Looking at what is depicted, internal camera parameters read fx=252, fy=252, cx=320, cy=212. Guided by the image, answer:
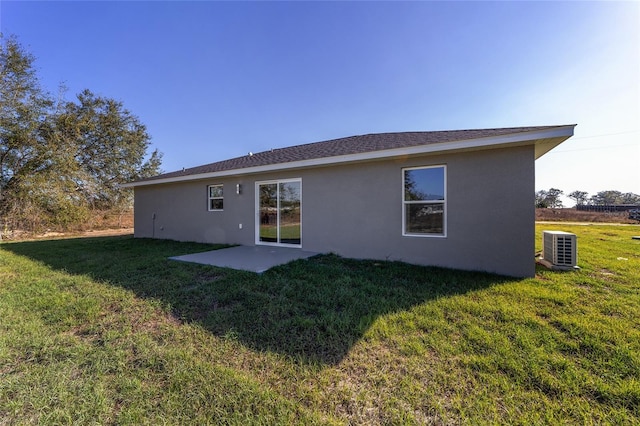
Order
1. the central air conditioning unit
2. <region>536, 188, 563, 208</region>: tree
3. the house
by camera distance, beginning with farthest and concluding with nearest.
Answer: <region>536, 188, 563, 208</region>: tree, the central air conditioning unit, the house

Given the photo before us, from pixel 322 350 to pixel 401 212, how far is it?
13.2 feet

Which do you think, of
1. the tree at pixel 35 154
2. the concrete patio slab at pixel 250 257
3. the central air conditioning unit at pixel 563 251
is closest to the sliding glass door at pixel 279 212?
the concrete patio slab at pixel 250 257

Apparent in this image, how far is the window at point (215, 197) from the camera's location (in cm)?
905

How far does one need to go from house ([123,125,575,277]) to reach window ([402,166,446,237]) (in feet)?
0.07

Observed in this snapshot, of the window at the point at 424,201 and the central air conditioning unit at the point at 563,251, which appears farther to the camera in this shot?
the window at the point at 424,201

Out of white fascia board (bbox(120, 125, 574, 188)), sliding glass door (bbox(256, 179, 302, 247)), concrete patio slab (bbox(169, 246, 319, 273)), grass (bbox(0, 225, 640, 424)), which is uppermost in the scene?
white fascia board (bbox(120, 125, 574, 188))

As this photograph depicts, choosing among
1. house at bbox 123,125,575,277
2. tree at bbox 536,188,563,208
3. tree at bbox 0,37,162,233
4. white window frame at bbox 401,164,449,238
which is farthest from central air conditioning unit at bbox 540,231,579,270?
tree at bbox 536,188,563,208

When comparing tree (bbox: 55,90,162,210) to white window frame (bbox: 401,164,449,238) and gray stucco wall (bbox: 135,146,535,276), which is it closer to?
gray stucco wall (bbox: 135,146,535,276)

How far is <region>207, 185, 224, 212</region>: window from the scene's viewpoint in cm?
905

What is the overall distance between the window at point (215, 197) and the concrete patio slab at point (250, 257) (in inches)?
86.5

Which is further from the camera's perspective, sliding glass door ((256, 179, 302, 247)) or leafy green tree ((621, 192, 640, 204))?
leafy green tree ((621, 192, 640, 204))

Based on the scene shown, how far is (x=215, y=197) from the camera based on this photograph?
9.22 m

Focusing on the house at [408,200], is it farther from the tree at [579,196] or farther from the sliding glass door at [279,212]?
the tree at [579,196]

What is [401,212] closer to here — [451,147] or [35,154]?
[451,147]
